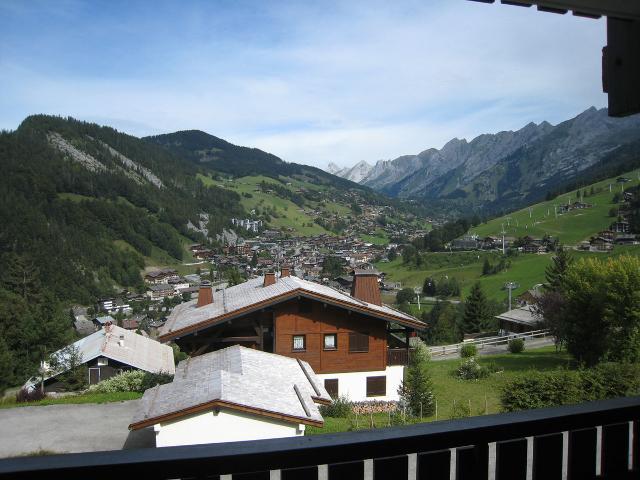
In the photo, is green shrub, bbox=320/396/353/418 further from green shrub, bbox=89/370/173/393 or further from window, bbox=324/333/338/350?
green shrub, bbox=89/370/173/393

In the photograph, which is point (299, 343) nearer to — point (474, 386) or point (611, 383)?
point (474, 386)

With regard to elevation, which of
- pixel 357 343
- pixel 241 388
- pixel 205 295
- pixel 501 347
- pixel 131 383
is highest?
pixel 205 295

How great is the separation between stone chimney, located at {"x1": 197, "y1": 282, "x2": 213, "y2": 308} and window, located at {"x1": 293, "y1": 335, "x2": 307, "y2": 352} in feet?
15.5

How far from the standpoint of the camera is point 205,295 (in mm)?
23453

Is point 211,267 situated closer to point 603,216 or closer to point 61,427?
point 603,216

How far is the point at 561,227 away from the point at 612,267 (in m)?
99.5

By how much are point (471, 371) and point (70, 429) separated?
626 inches

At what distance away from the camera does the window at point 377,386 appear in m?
20.9

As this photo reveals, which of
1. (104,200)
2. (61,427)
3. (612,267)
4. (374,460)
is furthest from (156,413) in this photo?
(104,200)

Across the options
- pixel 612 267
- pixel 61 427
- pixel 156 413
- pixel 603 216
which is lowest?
pixel 61 427

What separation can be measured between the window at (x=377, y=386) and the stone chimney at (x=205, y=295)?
7.65 meters

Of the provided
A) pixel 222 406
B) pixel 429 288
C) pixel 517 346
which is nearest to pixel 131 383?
pixel 222 406

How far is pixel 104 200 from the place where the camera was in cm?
13300

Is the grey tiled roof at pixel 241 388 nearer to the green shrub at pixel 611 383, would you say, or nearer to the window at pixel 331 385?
the window at pixel 331 385
